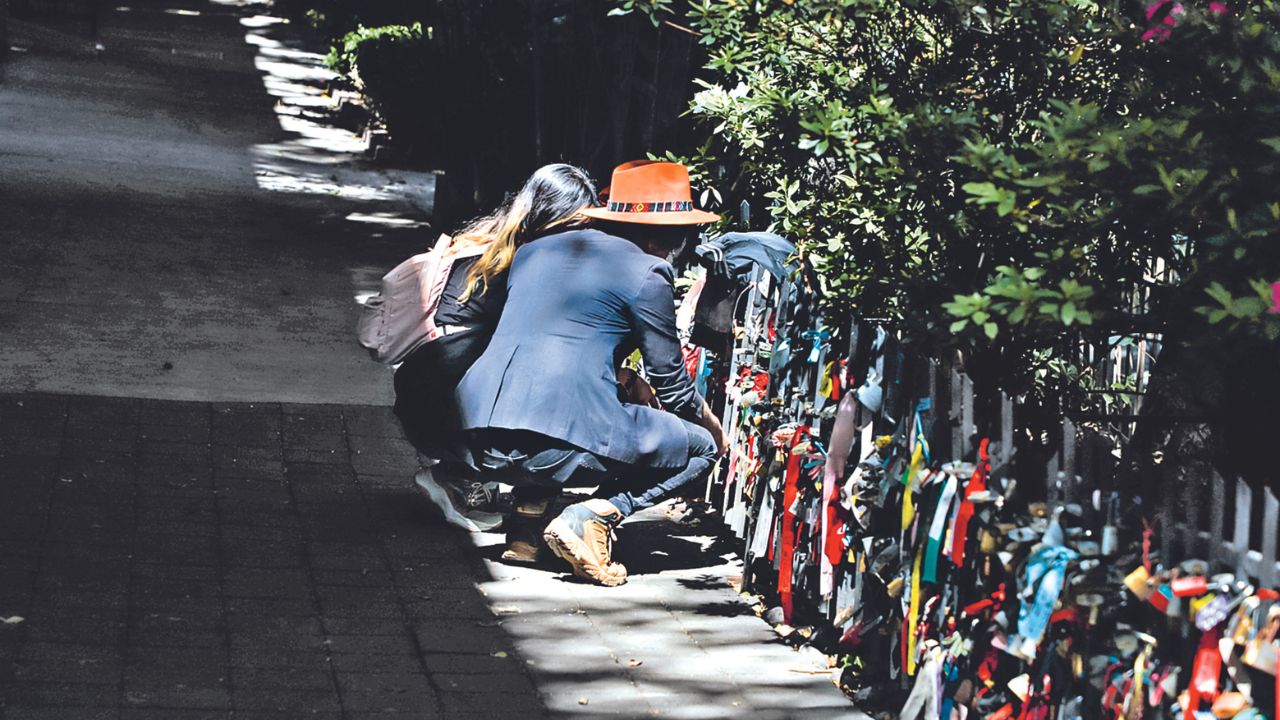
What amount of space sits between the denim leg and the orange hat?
2.58ft

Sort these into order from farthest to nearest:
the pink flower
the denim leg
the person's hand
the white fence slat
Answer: the person's hand < the denim leg < the pink flower < the white fence slat

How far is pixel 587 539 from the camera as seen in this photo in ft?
19.1

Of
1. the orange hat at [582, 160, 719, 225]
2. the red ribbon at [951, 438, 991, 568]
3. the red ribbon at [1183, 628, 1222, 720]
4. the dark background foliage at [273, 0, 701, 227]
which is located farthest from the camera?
the dark background foliage at [273, 0, 701, 227]

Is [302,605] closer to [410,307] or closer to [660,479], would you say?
[410,307]

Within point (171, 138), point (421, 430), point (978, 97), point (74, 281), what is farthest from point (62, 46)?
point (978, 97)

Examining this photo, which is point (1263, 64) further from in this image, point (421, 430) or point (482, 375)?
point (421, 430)

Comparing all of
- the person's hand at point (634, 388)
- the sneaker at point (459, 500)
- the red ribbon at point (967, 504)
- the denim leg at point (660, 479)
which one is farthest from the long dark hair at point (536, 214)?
the red ribbon at point (967, 504)

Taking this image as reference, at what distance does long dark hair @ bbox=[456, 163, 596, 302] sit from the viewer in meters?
6.01

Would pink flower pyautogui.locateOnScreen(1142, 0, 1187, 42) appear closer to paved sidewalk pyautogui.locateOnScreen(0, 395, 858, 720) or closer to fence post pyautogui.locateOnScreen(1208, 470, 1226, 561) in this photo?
fence post pyautogui.locateOnScreen(1208, 470, 1226, 561)

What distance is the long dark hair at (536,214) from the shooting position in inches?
237

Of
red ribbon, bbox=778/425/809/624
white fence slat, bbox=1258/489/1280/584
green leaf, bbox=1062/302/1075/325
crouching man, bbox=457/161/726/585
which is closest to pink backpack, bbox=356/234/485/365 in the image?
crouching man, bbox=457/161/726/585

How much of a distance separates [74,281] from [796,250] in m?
5.51

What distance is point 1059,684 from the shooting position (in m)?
3.83

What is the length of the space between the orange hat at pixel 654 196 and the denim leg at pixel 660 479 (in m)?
0.79
